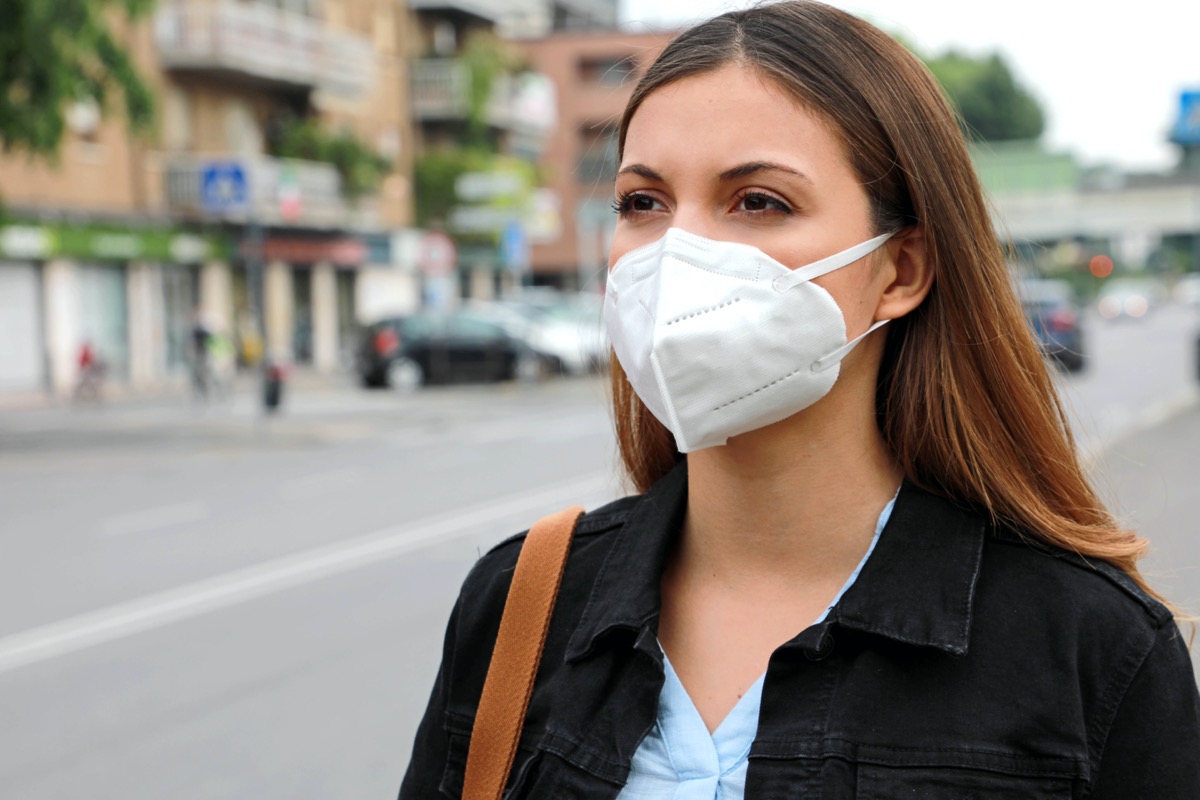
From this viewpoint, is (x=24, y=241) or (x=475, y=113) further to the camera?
(x=475, y=113)

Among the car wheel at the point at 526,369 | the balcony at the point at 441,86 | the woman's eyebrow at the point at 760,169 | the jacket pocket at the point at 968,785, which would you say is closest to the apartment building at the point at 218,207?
the balcony at the point at 441,86

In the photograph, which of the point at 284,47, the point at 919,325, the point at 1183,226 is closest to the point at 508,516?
the point at 919,325

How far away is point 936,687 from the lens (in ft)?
5.99

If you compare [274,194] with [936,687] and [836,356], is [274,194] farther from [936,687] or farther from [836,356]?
[936,687]

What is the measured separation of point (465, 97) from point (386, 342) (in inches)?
788

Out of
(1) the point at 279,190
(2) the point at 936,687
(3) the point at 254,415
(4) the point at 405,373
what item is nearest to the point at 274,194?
(1) the point at 279,190

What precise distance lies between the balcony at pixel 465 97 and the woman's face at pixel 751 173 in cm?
4959

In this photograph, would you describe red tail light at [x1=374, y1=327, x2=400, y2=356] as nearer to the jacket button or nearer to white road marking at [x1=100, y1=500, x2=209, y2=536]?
white road marking at [x1=100, y1=500, x2=209, y2=536]

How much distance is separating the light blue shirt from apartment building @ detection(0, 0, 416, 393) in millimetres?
22425

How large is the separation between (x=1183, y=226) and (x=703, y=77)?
91908 mm

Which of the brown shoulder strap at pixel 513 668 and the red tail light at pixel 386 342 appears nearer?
the brown shoulder strap at pixel 513 668

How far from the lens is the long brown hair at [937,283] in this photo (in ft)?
6.50

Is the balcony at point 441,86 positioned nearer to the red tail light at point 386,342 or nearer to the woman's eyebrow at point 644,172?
the red tail light at point 386,342

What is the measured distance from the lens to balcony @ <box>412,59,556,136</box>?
50500 mm
